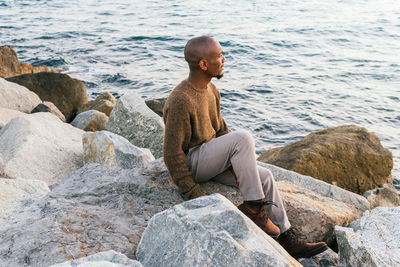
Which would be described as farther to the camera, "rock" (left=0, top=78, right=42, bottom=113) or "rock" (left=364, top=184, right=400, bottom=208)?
"rock" (left=0, top=78, right=42, bottom=113)

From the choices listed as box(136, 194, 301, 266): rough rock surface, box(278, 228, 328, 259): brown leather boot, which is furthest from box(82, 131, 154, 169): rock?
box(136, 194, 301, 266): rough rock surface

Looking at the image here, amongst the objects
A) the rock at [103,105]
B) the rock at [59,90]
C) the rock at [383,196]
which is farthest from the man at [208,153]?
the rock at [59,90]

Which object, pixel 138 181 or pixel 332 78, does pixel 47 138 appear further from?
pixel 332 78

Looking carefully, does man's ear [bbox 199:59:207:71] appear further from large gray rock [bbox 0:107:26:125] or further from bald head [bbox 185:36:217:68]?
large gray rock [bbox 0:107:26:125]

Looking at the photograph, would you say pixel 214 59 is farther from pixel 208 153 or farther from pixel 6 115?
pixel 6 115

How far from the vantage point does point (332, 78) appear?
13.4 m

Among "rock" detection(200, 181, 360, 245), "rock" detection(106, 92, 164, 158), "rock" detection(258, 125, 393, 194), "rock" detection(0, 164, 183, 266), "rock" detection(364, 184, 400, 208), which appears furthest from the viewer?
"rock" detection(106, 92, 164, 158)

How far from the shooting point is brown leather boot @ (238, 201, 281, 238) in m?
3.58

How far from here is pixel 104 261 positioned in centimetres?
236

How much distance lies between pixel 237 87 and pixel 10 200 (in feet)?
31.8

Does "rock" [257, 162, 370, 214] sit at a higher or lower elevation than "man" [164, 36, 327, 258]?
lower

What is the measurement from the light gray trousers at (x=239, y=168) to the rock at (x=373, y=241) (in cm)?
49

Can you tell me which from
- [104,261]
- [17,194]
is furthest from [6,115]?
[104,261]

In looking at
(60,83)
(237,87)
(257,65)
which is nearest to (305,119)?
(237,87)
